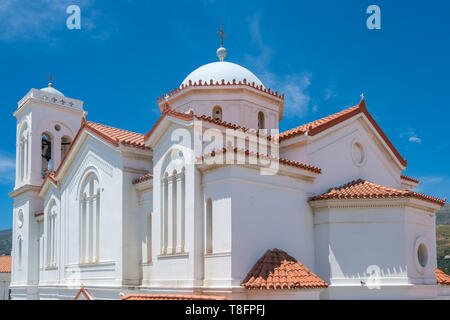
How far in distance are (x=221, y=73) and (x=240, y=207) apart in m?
8.51

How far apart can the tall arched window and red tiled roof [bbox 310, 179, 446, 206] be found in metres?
9.41

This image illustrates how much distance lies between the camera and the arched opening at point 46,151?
2753 centimetres

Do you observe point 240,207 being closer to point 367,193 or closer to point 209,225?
point 209,225

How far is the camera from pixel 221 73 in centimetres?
2120

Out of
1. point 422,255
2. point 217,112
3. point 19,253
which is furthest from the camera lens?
point 19,253

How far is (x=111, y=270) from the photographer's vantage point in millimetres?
19156

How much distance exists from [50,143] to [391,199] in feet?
63.7

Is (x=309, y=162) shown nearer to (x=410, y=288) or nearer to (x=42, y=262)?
(x=410, y=288)

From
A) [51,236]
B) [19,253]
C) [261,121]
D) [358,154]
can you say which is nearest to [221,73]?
[261,121]

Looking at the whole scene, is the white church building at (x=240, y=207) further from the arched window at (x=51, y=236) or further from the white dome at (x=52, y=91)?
the white dome at (x=52, y=91)

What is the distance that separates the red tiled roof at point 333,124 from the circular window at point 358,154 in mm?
1083

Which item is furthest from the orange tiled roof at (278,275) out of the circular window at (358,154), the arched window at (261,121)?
the arched window at (261,121)
